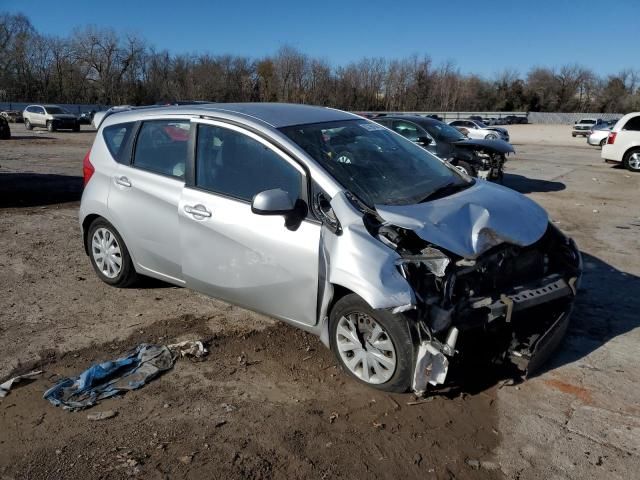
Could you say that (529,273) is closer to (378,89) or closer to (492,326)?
(492,326)

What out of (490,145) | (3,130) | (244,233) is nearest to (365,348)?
(244,233)

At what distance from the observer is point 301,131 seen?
416 cm

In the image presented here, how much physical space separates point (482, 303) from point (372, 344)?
0.74m

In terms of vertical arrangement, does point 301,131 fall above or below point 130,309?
above

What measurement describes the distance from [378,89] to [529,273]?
8686 cm

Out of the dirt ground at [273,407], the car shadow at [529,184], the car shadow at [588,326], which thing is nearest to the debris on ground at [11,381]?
the dirt ground at [273,407]

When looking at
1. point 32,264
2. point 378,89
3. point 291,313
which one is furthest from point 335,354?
point 378,89

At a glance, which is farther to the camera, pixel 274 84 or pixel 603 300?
pixel 274 84

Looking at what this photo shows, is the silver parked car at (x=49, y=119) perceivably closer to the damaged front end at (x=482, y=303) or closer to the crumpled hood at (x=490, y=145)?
the crumpled hood at (x=490, y=145)

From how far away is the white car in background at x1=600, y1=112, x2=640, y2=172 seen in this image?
16.9 meters

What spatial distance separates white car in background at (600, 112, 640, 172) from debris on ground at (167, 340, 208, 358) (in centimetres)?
1685

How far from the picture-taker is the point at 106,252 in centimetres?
530

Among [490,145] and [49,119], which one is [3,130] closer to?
[49,119]

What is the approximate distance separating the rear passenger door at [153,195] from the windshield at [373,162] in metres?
1.10
